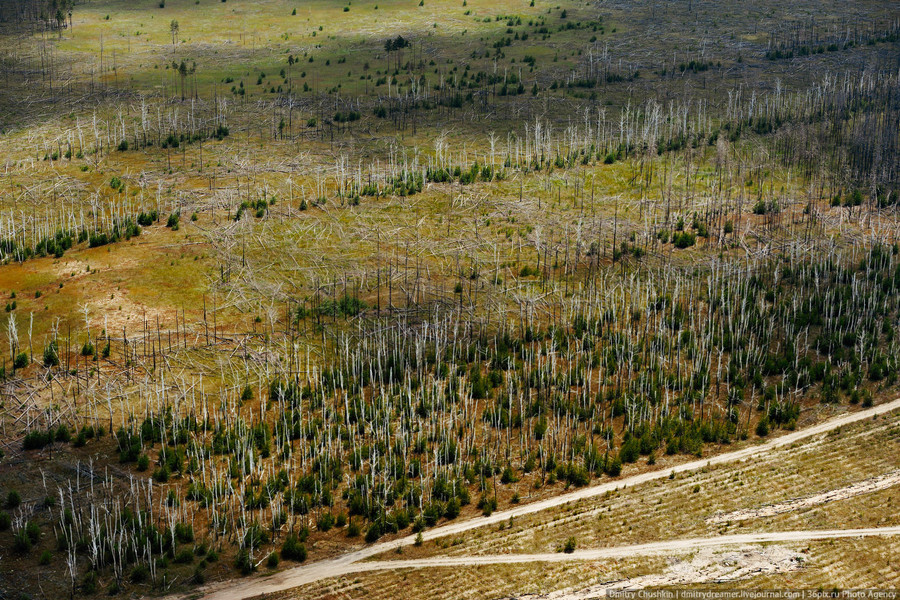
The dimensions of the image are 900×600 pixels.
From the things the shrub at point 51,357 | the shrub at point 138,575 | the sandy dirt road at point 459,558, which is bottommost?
the sandy dirt road at point 459,558

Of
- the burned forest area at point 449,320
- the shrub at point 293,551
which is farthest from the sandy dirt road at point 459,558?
the shrub at point 293,551

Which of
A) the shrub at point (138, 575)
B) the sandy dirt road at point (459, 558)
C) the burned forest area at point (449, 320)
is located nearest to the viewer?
the shrub at point (138, 575)

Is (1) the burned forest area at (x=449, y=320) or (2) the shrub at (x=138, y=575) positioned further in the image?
(1) the burned forest area at (x=449, y=320)

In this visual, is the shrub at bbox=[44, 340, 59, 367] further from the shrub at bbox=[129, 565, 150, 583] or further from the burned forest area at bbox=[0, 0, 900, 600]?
the shrub at bbox=[129, 565, 150, 583]

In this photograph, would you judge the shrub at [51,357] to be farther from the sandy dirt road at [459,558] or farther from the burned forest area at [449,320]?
the sandy dirt road at [459,558]

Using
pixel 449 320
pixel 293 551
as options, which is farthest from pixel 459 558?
pixel 449 320

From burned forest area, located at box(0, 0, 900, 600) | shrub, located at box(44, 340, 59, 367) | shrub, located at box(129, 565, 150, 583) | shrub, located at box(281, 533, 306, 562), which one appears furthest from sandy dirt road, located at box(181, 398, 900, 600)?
shrub, located at box(44, 340, 59, 367)

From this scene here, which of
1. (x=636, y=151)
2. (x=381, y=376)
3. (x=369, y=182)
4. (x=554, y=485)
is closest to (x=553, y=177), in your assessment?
(x=636, y=151)

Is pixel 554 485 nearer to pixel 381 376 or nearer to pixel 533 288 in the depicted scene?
pixel 381 376

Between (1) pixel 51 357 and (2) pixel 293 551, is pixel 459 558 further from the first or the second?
(1) pixel 51 357
